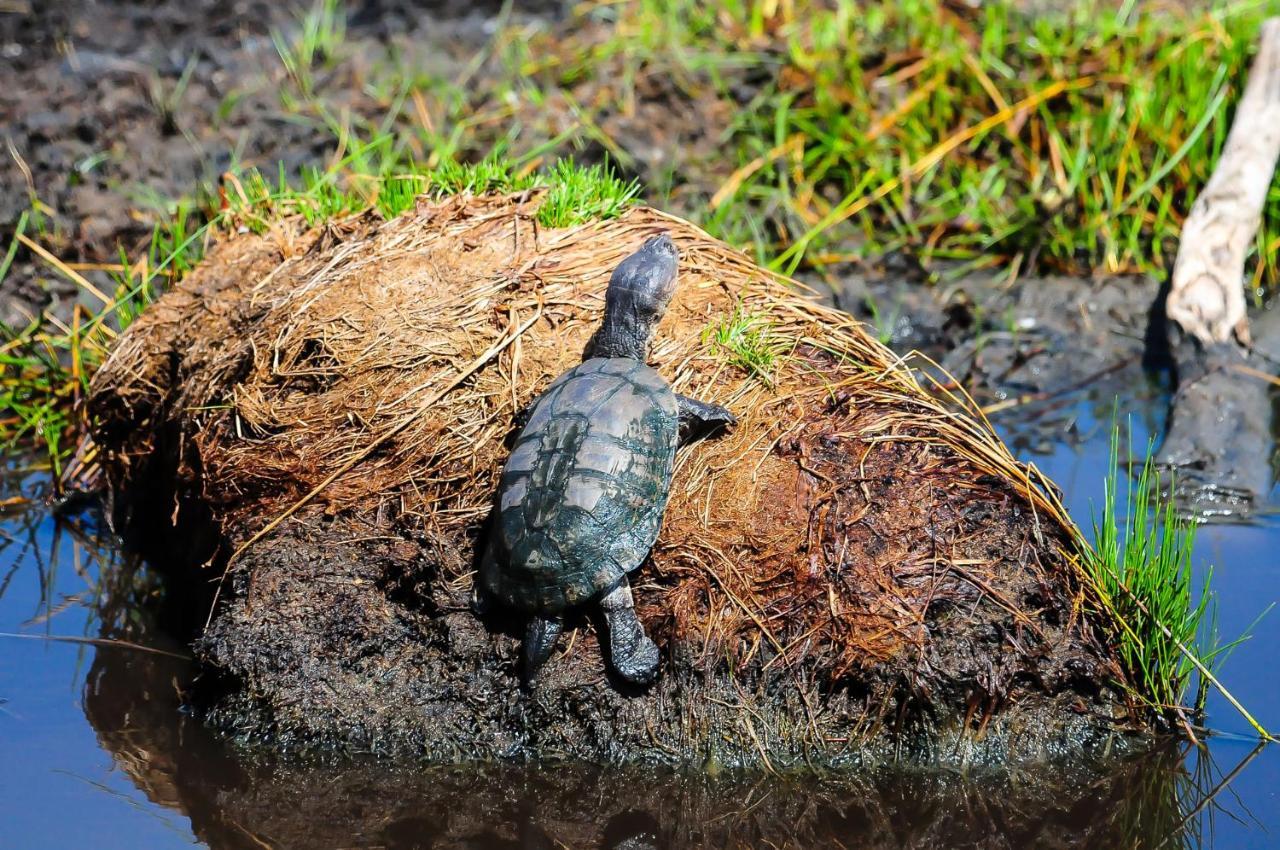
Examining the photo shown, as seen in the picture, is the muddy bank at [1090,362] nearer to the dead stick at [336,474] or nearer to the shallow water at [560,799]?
the shallow water at [560,799]

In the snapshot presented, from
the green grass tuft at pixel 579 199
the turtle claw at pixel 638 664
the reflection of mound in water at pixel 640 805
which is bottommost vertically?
the reflection of mound in water at pixel 640 805

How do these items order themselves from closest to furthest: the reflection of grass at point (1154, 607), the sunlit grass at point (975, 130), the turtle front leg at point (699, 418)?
1. the reflection of grass at point (1154, 607)
2. the turtle front leg at point (699, 418)
3. the sunlit grass at point (975, 130)

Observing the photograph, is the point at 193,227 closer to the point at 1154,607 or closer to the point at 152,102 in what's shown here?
the point at 152,102

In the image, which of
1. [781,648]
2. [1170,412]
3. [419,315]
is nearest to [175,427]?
[419,315]

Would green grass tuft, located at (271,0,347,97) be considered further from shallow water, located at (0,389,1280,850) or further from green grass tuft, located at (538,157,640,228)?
shallow water, located at (0,389,1280,850)

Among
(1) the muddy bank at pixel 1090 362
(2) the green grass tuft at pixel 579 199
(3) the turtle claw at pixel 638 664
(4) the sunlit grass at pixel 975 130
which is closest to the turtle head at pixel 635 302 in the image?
(2) the green grass tuft at pixel 579 199

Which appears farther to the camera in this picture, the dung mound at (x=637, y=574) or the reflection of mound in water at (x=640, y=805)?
the dung mound at (x=637, y=574)

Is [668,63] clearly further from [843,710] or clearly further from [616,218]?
[843,710]
